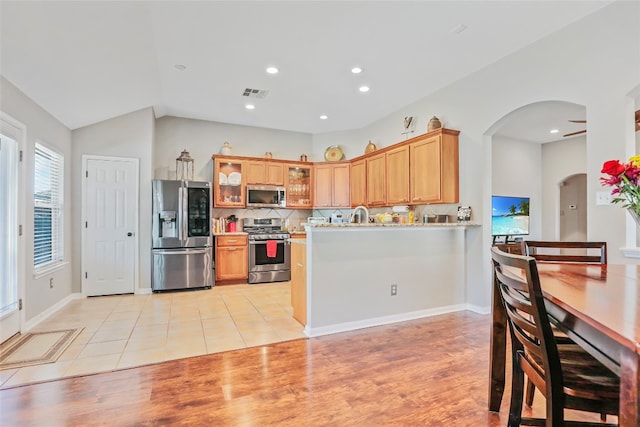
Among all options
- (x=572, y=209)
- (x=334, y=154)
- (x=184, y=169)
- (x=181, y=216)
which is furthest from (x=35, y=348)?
(x=572, y=209)

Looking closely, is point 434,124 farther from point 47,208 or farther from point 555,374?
point 47,208

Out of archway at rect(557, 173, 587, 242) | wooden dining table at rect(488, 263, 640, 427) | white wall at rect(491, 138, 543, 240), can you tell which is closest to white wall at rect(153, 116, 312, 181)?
white wall at rect(491, 138, 543, 240)

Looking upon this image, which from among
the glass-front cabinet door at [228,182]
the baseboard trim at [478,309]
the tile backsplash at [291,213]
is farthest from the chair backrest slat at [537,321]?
the glass-front cabinet door at [228,182]

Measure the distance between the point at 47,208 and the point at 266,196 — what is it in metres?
3.30

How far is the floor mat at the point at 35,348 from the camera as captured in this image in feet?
8.61

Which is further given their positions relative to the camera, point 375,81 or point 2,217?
point 375,81

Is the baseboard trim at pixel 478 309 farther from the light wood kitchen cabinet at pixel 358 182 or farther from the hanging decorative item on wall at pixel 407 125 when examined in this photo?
the hanging decorative item on wall at pixel 407 125

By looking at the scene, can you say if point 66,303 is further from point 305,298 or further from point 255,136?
point 255,136

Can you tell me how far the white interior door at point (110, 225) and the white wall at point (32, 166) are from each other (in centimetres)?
32

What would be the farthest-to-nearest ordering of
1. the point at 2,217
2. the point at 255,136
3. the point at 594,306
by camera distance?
the point at 255,136, the point at 2,217, the point at 594,306

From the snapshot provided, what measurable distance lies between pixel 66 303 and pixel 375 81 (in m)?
5.12

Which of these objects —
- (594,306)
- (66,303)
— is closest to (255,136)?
(66,303)

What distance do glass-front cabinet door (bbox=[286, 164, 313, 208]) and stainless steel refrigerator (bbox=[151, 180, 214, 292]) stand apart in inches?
67.1

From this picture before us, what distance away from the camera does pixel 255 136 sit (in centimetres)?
669
